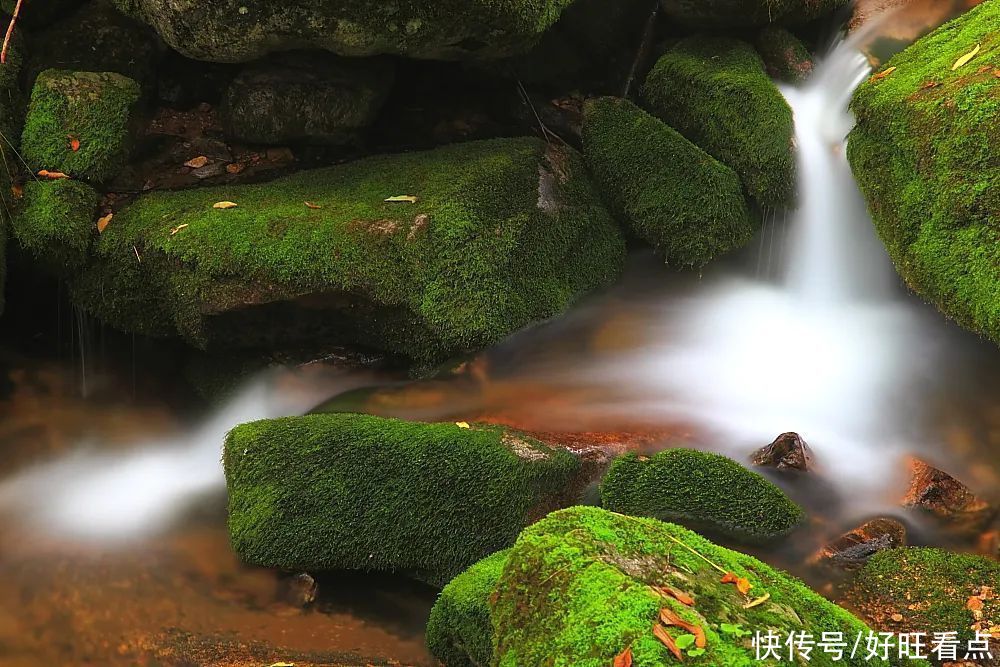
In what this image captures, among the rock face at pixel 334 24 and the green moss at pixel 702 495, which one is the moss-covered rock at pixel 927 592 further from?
the rock face at pixel 334 24

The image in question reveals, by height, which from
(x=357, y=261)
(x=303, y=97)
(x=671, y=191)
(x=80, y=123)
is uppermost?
(x=303, y=97)

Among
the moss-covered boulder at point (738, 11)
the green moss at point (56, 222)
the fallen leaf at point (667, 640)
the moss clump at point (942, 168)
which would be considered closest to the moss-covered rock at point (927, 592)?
the moss clump at point (942, 168)

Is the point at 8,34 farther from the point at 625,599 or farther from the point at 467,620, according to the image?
the point at 625,599

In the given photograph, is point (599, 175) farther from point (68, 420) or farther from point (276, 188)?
point (68, 420)

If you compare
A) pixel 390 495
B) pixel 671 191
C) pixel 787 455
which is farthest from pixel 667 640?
pixel 671 191

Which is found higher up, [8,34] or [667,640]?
[8,34]

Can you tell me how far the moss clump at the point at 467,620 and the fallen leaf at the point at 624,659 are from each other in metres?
1.04

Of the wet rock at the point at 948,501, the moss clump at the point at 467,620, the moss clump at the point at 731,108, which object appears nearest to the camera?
the moss clump at the point at 467,620

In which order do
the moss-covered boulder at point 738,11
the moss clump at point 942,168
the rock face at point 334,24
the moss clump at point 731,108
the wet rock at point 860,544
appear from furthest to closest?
the moss-covered boulder at point 738,11 → the moss clump at point 731,108 → the rock face at point 334,24 → the moss clump at point 942,168 → the wet rock at point 860,544

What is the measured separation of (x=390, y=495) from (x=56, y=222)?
2826 millimetres

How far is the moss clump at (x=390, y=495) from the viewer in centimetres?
403

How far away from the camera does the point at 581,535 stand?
2629 millimetres

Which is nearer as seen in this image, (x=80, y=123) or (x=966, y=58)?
(x=966, y=58)

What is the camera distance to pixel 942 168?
181 inches
